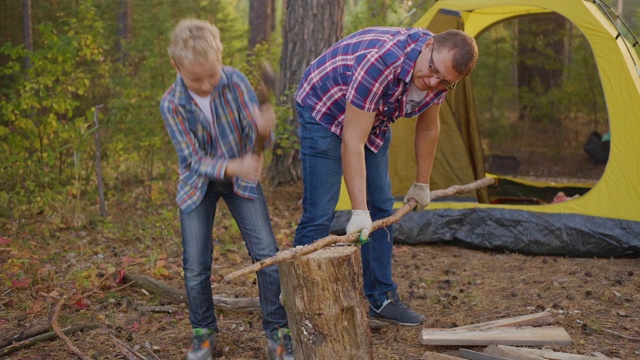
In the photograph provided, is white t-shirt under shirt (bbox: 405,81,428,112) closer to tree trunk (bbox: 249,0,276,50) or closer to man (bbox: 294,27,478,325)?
man (bbox: 294,27,478,325)

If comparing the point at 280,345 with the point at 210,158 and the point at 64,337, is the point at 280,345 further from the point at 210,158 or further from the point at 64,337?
the point at 64,337

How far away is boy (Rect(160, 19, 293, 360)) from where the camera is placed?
117 inches

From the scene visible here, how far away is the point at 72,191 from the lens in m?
6.20

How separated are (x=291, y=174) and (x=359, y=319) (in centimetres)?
436

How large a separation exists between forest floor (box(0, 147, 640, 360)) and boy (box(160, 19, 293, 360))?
1.15 feet

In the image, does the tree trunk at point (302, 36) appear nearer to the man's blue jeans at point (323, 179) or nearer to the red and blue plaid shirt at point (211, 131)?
the man's blue jeans at point (323, 179)

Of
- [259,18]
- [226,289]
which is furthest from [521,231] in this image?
[259,18]

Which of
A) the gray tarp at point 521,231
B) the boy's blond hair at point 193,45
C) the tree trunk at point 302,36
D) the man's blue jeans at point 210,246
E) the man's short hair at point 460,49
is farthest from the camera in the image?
the tree trunk at point 302,36

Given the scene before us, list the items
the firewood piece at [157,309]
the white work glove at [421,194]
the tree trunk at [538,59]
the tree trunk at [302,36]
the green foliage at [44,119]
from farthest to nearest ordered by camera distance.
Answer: the tree trunk at [538,59] < the tree trunk at [302,36] < the green foliage at [44,119] < the firewood piece at [157,309] < the white work glove at [421,194]

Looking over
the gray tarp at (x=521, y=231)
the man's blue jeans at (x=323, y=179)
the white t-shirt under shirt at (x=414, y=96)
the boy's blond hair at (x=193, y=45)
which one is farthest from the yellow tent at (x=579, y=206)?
the boy's blond hair at (x=193, y=45)

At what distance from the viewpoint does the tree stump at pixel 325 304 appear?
294cm

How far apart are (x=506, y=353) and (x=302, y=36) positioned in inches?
168

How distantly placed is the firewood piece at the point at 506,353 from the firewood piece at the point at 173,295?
4.49 ft

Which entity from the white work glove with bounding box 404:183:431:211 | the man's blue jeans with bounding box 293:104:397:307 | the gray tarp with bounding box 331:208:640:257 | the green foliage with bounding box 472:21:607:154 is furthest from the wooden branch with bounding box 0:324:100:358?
the green foliage with bounding box 472:21:607:154
